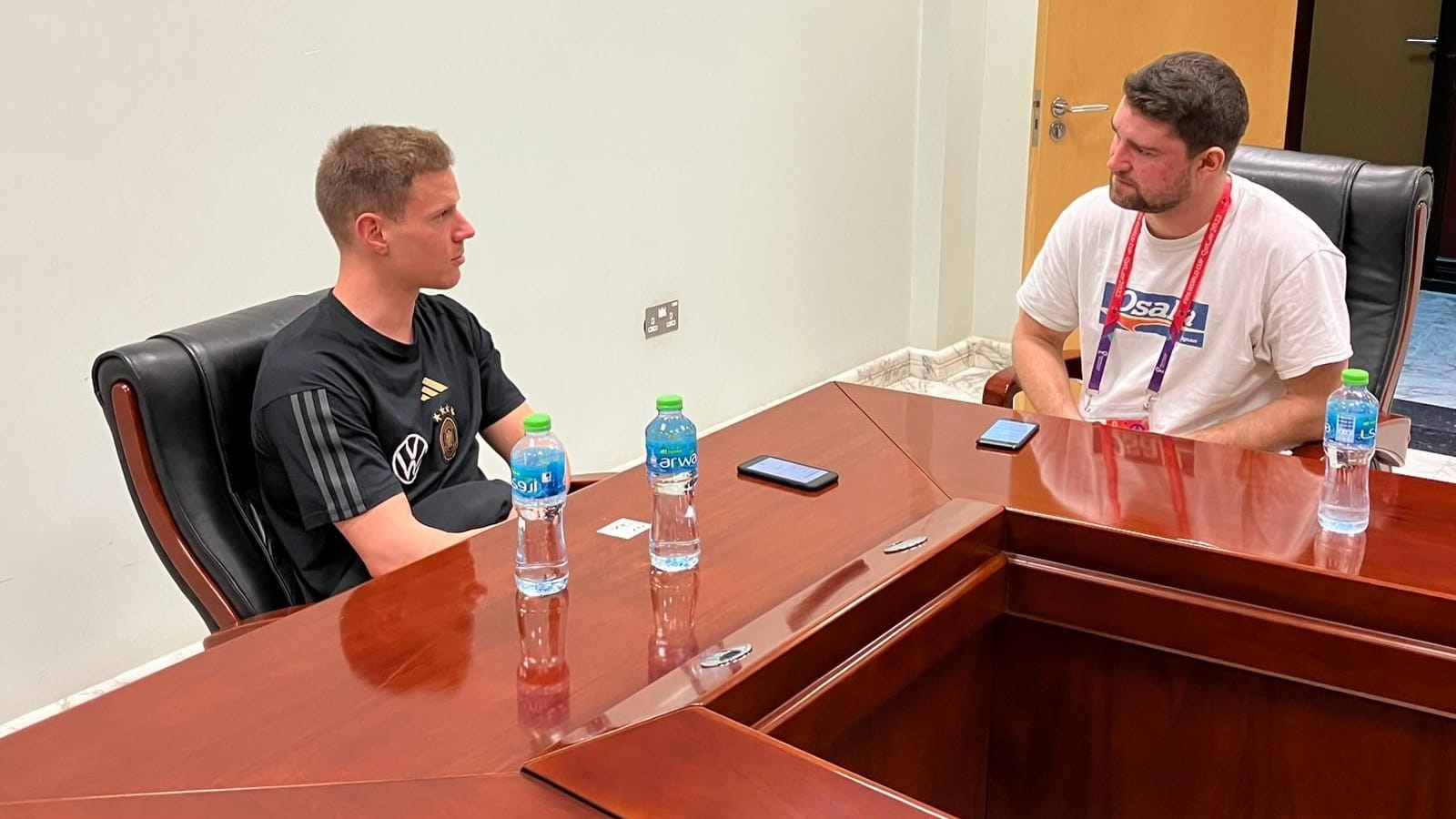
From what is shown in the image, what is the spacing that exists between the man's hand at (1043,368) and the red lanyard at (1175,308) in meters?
0.06

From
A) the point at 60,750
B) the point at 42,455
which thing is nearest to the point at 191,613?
the point at 42,455

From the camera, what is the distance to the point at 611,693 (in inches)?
53.7

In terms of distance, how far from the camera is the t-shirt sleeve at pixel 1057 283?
104 inches

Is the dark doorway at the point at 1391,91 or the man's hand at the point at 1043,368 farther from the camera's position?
the dark doorway at the point at 1391,91

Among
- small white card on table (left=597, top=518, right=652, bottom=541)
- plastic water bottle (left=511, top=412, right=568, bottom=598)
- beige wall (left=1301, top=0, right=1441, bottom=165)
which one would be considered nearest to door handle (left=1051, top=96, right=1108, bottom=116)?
beige wall (left=1301, top=0, right=1441, bottom=165)

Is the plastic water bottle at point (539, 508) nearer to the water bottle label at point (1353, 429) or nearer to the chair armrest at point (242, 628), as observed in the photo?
the chair armrest at point (242, 628)

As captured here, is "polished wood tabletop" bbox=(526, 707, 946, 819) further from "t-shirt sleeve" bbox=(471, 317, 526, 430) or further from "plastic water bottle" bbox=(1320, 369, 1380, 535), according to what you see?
"t-shirt sleeve" bbox=(471, 317, 526, 430)

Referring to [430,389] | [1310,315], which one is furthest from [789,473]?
[1310,315]

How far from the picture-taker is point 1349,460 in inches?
71.9

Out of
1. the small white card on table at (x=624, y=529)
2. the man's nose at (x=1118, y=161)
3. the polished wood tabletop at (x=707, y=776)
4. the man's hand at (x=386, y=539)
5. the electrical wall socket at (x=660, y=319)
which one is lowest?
the electrical wall socket at (x=660, y=319)

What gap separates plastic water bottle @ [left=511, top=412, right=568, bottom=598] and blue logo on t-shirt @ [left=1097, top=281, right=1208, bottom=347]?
130cm

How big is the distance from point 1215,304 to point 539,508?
1.39 meters

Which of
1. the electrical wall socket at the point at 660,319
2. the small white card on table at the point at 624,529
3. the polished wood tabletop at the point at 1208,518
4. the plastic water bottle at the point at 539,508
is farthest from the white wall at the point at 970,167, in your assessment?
the plastic water bottle at the point at 539,508

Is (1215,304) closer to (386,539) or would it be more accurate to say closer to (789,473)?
(789,473)
